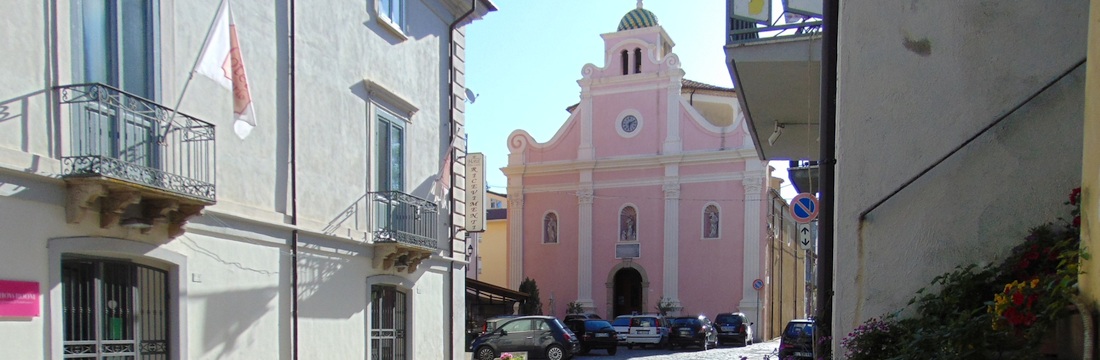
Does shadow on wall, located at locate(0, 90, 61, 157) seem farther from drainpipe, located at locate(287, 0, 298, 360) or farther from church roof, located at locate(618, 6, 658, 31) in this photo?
church roof, located at locate(618, 6, 658, 31)

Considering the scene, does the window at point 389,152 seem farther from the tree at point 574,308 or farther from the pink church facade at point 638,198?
the tree at point 574,308

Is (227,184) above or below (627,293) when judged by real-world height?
above

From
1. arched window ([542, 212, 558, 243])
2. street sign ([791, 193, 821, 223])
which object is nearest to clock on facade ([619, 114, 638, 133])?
arched window ([542, 212, 558, 243])

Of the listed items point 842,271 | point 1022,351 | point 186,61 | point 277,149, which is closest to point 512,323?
point 277,149

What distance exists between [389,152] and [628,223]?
30.3 meters

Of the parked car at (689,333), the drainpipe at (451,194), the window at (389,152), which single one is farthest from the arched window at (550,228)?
the window at (389,152)

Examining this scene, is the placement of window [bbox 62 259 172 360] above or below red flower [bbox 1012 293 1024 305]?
below

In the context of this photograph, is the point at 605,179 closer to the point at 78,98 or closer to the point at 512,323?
the point at 512,323

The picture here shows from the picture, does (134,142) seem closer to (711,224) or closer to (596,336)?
(596,336)

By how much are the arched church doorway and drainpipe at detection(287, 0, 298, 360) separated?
109ft

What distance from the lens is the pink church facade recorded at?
40.8 metres

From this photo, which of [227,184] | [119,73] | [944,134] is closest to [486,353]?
[227,184]

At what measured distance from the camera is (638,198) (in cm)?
4309

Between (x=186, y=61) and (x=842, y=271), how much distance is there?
6794 mm
